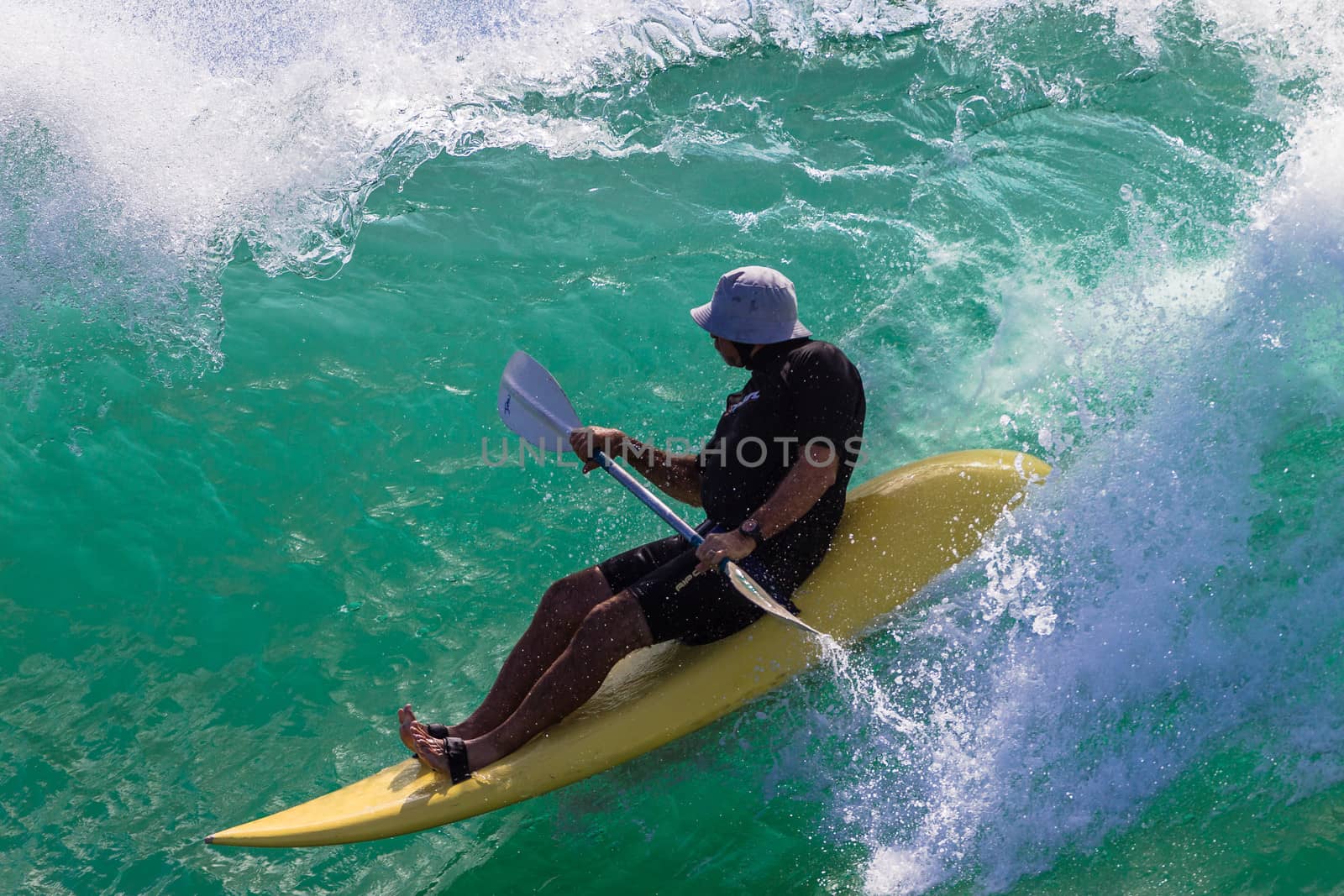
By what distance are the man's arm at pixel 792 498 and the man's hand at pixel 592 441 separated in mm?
612

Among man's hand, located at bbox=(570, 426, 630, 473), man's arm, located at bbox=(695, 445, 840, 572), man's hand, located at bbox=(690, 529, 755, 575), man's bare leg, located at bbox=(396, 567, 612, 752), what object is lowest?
man's bare leg, located at bbox=(396, 567, 612, 752)

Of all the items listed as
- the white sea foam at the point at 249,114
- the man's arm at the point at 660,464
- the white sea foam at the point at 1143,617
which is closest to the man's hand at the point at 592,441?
the man's arm at the point at 660,464

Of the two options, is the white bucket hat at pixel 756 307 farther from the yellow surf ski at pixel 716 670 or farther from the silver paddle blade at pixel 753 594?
the yellow surf ski at pixel 716 670

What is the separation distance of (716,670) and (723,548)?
49 centimetres

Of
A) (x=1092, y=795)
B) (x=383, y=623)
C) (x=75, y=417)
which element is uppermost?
(x=75, y=417)

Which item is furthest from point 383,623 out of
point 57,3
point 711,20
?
point 711,20

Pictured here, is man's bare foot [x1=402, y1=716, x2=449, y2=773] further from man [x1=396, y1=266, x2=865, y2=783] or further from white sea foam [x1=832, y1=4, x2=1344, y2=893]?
white sea foam [x1=832, y1=4, x2=1344, y2=893]

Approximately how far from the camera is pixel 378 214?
5.70 m

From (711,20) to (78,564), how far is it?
4532 millimetres

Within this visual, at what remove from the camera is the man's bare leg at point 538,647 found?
3.38 m

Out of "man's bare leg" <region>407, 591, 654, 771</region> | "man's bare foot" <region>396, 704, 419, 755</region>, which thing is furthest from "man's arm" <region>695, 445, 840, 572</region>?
"man's bare foot" <region>396, 704, 419, 755</region>

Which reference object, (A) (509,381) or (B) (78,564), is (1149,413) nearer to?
(A) (509,381)

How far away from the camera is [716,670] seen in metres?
3.42

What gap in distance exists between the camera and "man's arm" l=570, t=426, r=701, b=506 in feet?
12.1
